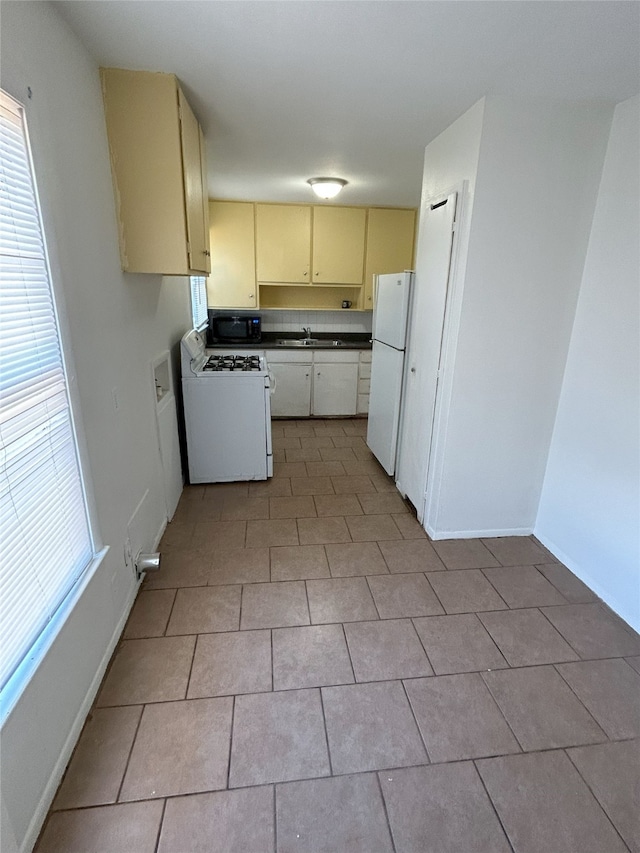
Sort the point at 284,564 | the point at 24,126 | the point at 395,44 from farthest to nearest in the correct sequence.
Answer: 1. the point at 284,564
2. the point at 395,44
3. the point at 24,126

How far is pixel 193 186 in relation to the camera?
6.86 feet

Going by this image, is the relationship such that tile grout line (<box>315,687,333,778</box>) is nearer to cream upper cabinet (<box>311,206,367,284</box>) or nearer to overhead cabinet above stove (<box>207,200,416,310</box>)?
overhead cabinet above stove (<box>207,200,416,310</box>)

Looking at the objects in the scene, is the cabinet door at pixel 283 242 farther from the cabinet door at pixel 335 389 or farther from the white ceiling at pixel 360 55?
the white ceiling at pixel 360 55

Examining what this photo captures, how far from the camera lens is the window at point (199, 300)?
411 cm

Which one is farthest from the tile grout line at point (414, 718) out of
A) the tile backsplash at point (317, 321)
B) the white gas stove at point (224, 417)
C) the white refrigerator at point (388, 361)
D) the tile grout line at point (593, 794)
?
the tile backsplash at point (317, 321)

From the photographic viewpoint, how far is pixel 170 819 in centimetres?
120

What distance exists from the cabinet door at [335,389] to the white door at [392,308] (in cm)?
→ 113

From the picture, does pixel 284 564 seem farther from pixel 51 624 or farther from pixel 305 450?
pixel 305 450

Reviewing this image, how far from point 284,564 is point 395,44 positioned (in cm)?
232

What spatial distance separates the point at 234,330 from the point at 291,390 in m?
0.88

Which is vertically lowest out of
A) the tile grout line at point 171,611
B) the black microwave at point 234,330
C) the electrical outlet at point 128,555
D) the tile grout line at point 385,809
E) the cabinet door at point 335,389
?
the tile grout line at point 385,809

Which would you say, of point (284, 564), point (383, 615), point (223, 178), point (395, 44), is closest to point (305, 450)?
point (284, 564)

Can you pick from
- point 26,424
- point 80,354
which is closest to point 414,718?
point 26,424

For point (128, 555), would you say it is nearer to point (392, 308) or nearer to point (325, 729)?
point (325, 729)
